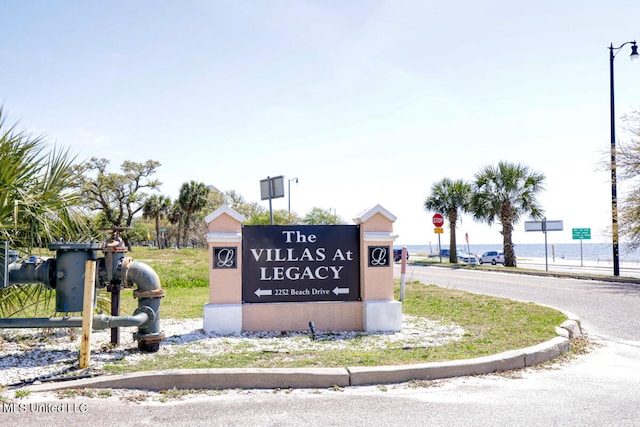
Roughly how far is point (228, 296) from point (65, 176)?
300cm

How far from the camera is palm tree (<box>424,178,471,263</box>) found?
38.2 meters

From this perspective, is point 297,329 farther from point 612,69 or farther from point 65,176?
point 612,69

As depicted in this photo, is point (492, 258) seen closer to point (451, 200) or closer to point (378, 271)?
point (451, 200)

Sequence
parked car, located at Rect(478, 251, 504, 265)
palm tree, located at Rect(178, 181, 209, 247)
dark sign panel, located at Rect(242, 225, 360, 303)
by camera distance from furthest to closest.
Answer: palm tree, located at Rect(178, 181, 209, 247)
parked car, located at Rect(478, 251, 504, 265)
dark sign panel, located at Rect(242, 225, 360, 303)

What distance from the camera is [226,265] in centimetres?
809

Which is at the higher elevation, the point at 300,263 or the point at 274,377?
the point at 300,263

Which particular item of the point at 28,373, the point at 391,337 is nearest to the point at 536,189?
the point at 391,337

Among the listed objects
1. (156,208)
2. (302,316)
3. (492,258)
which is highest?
(156,208)

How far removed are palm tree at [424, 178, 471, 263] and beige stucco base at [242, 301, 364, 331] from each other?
3091 centimetres

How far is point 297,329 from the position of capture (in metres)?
8.20

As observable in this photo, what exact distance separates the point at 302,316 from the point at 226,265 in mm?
1500

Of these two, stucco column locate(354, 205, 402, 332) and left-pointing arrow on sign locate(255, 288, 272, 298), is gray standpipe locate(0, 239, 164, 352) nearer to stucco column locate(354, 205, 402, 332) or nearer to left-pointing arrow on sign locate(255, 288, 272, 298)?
left-pointing arrow on sign locate(255, 288, 272, 298)

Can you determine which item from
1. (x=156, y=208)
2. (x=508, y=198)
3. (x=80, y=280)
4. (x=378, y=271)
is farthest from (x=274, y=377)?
(x=156, y=208)

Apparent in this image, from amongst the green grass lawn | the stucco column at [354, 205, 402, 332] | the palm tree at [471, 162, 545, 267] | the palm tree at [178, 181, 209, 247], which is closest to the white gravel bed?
the green grass lawn
